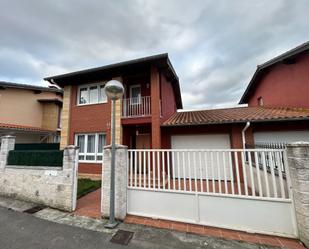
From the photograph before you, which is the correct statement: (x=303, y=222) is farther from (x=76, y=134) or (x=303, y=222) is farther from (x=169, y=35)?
(x=76, y=134)

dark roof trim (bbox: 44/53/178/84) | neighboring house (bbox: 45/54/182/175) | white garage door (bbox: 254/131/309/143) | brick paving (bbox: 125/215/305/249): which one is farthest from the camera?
neighboring house (bbox: 45/54/182/175)

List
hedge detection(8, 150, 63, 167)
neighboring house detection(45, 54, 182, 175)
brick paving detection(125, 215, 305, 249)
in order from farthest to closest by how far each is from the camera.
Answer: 1. neighboring house detection(45, 54, 182, 175)
2. hedge detection(8, 150, 63, 167)
3. brick paving detection(125, 215, 305, 249)

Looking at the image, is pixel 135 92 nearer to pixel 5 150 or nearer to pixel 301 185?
pixel 5 150

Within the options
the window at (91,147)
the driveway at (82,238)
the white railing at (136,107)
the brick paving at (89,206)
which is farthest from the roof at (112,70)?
the driveway at (82,238)

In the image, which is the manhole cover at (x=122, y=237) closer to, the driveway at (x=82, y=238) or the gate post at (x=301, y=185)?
the driveway at (x=82, y=238)

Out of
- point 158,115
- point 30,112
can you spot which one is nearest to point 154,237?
point 158,115

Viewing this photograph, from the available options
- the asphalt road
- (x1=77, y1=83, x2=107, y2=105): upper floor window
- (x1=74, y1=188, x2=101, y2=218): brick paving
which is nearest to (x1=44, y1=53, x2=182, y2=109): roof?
(x1=77, y1=83, x2=107, y2=105): upper floor window

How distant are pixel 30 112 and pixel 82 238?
51.3 ft

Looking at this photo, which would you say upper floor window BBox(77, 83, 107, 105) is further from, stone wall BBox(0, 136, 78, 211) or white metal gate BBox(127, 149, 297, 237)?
white metal gate BBox(127, 149, 297, 237)

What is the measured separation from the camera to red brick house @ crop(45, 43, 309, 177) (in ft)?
25.2

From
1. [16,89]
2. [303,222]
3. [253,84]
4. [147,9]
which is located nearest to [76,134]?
[147,9]

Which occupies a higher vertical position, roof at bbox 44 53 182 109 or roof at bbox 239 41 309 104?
roof at bbox 239 41 309 104

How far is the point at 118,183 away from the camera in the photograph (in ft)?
13.7

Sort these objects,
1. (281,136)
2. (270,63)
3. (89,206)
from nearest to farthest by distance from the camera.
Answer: (89,206) < (281,136) < (270,63)
